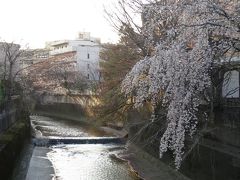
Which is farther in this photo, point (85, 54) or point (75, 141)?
point (85, 54)

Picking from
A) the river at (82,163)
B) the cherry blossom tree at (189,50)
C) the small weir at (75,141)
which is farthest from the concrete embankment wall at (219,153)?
the small weir at (75,141)

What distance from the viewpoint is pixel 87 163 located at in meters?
19.0

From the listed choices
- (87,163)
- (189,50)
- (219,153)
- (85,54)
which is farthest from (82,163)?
(85,54)

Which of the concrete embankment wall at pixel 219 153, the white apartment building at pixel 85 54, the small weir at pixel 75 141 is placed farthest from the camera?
the white apartment building at pixel 85 54

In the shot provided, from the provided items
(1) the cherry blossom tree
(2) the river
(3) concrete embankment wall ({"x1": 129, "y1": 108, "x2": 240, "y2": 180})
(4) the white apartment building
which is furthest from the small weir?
(4) the white apartment building

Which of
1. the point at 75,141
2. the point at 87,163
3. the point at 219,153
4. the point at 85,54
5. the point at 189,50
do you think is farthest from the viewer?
the point at 85,54

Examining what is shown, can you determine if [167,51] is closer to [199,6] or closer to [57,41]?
[199,6]

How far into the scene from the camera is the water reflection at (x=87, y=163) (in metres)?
16.4

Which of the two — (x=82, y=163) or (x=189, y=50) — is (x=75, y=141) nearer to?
(x=82, y=163)

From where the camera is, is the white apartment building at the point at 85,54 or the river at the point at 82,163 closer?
the river at the point at 82,163

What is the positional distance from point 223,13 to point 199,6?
0.43 meters

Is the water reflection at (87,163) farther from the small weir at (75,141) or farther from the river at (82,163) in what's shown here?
the small weir at (75,141)

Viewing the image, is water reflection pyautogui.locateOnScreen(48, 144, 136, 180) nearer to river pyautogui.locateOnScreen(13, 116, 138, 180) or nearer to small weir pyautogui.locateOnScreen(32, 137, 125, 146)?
river pyautogui.locateOnScreen(13, 116, 138, 180)

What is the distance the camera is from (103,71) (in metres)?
24.1
